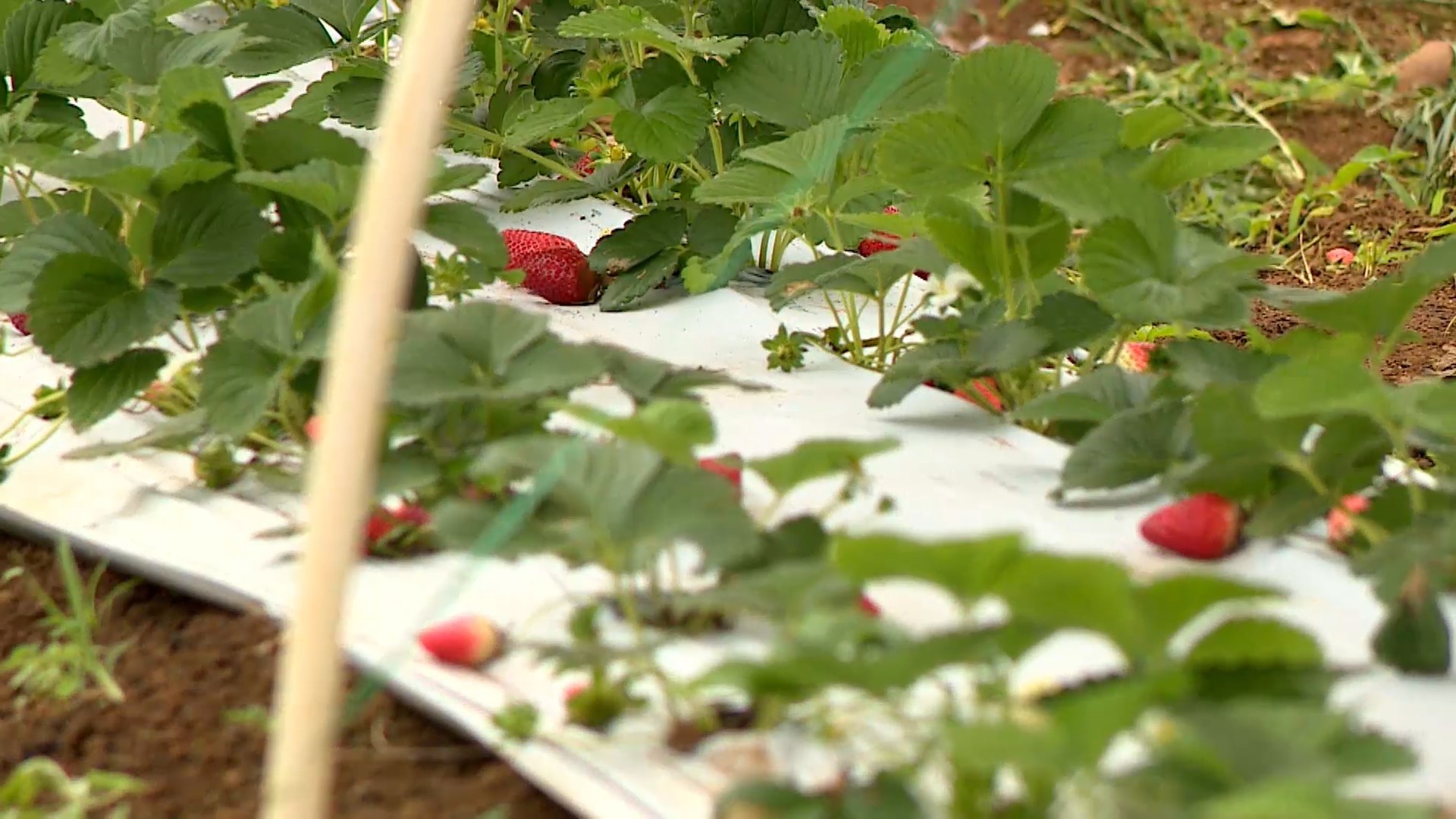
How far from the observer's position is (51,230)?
132cm

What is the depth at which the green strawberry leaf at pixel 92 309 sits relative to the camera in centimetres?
124

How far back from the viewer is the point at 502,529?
0.88m

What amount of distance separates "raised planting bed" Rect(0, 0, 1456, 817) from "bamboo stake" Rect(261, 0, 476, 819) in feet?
0.55

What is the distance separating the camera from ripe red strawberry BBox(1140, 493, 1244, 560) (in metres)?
1.04

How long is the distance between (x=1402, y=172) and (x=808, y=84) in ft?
5.04

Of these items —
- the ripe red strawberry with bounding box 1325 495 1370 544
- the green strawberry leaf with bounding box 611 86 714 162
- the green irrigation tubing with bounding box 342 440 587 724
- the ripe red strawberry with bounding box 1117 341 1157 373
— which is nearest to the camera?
the green irrigation tubing with bounding box 342 440 587 724

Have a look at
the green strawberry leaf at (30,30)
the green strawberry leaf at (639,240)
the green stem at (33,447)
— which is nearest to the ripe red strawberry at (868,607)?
the green stem at (33,447)

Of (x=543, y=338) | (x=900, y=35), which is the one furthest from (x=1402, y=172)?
(x=543, y=338)

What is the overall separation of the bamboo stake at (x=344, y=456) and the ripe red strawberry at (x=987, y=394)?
72cm

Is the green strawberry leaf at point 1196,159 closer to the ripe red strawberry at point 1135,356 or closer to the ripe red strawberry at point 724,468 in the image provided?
the ripe red strawberry at point 1135,356

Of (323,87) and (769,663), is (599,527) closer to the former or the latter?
(769,663)

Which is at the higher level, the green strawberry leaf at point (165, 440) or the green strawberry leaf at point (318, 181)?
the green strawberry leaf at point (318, 181)

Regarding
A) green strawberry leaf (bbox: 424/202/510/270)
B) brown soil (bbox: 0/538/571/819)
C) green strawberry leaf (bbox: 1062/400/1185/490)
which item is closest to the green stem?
brown soil (bbox: 0/538/571/819)

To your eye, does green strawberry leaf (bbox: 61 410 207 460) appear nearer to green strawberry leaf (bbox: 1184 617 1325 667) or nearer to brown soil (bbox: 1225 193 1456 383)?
green strawberry leaf (bbox: 1184 617 1325 667)
